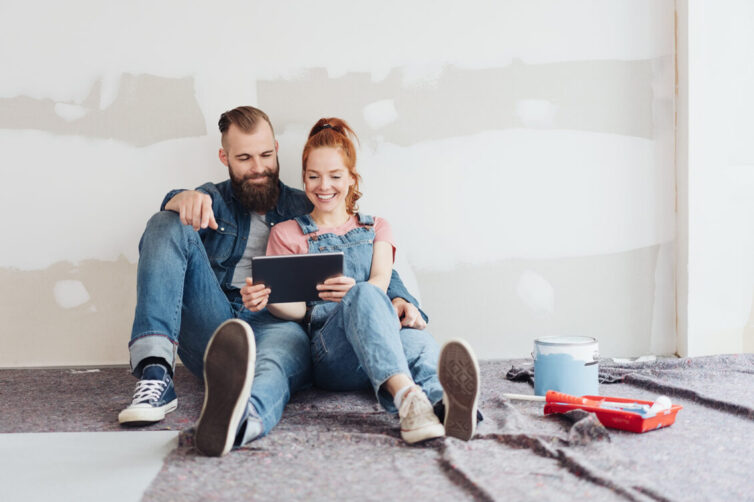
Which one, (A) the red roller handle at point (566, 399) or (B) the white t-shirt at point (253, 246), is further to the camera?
(B) the white t-shirt at point (253, 246)

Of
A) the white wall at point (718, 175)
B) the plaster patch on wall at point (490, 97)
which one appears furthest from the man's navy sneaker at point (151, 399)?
the white wall at point (718, 175)

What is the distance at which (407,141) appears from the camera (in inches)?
89.7

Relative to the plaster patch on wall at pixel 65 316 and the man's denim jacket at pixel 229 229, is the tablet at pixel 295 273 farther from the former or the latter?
the plaster patch on wall at pixel 65 316

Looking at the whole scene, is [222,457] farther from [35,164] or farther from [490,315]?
[35,164]

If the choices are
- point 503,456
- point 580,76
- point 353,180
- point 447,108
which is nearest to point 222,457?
point 503,456

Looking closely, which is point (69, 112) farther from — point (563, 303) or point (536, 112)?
point (563, 303)

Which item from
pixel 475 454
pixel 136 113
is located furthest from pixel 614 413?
pixel 136 113

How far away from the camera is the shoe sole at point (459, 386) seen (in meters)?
1.22

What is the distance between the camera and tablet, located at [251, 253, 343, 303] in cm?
154

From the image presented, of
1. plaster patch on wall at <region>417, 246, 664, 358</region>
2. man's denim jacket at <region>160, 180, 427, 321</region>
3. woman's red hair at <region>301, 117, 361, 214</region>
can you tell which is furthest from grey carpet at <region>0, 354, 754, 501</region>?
woman's red hair at <region>301, 117, 361, 214</region>

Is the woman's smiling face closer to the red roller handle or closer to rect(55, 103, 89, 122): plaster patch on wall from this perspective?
the red roller handle

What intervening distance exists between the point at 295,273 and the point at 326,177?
37 cm

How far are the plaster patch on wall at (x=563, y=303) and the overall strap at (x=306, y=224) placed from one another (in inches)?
23.2

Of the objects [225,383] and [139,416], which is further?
[139,416]
